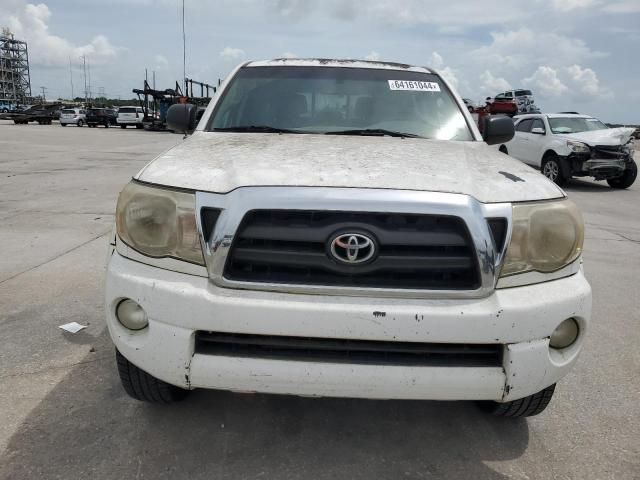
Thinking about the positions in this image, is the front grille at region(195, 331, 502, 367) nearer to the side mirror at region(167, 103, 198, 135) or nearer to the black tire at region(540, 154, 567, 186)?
the side mirror at region(167, 103, 198, 135)

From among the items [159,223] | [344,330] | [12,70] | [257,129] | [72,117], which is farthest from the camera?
[12,70]

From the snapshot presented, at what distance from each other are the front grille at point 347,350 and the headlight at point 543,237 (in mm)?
337

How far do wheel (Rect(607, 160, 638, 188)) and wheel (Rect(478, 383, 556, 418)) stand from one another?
11281 millimetres

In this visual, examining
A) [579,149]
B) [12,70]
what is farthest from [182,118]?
[12,70]

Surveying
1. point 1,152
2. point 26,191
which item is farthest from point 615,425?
point 1,152

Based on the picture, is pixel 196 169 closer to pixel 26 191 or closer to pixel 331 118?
pixel 331 118

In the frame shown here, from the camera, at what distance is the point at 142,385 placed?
2.32 metres

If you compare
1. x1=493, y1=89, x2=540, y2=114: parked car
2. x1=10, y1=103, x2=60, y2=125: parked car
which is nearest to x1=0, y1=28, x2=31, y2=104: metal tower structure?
x1=10, y1=103, x2=60, y2=125: parked car

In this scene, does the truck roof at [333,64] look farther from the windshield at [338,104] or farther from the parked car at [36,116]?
the parked car at [36,116]

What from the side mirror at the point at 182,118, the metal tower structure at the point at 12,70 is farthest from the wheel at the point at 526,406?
the metal tower structure at the point at 12,70

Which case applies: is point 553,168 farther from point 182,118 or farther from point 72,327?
point 72,327

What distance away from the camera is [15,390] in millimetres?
2656

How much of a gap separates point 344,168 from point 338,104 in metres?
1.37

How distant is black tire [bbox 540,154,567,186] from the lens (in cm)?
1159
